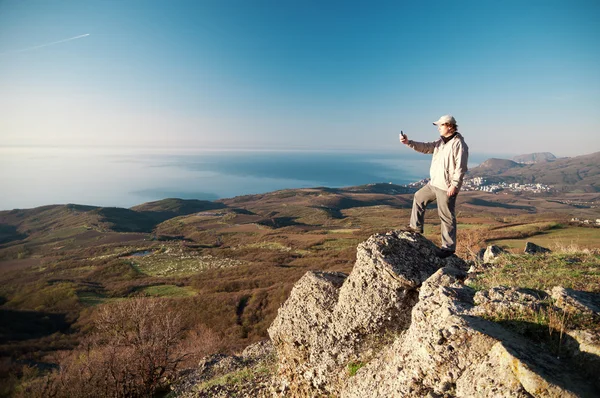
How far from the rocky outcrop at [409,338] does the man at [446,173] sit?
830 mm

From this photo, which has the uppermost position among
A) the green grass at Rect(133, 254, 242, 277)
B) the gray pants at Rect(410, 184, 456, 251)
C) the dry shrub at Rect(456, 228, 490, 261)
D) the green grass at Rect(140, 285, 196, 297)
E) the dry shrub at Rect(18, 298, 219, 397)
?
the gray pants at Rect(410, 184, 456, 251)

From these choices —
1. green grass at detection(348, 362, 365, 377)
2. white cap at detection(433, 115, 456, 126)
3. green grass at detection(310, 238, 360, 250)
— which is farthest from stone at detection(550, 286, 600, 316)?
green grass at detection(310, 238, 360, 250)

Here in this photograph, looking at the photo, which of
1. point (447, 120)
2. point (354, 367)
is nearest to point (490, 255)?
point (447, 120)

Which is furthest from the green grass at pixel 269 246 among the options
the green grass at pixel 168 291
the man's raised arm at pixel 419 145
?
the man's raised arm at pixel 419 145

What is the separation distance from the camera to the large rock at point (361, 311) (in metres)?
8.21

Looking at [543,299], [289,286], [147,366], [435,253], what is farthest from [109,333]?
[543,299]

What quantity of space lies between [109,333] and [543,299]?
119ft

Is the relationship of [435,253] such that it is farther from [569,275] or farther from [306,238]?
[306,238]

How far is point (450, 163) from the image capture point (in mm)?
8594

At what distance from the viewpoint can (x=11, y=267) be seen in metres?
100

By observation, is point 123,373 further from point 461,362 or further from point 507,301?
point 507,301

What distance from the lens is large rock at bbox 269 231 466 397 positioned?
26.9 feet

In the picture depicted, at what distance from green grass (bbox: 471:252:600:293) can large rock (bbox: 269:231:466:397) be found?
1.39 meters

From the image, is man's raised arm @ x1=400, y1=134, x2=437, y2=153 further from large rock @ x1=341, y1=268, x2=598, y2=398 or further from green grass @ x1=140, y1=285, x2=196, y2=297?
green grass @ x1=140, y1=285, x2=196, y2=297
